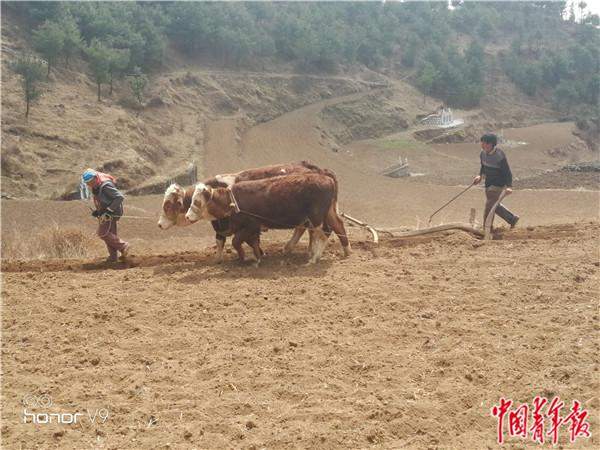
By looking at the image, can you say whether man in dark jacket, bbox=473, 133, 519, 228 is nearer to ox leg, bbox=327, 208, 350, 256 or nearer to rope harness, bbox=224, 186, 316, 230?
ox leg, bbox=327, 208, 350, 256

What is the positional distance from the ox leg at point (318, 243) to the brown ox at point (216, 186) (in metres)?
0.54

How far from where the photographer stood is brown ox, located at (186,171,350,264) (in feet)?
34.8

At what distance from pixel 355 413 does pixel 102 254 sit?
9060 mm

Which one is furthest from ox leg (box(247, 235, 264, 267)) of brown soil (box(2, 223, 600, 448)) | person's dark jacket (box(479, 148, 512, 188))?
person's dark jacket (box(479, 148, 512, 188))

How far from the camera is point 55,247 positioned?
43.7ft

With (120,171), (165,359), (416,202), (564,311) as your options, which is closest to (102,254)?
(165,359)

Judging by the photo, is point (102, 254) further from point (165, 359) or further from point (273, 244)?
point (165, 359)

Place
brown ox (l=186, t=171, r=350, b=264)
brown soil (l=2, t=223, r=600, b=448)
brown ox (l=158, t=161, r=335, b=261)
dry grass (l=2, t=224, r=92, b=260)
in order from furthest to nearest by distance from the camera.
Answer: dry grass (l=2, t=224, r=92, b=260)
brown ox (l=158, t=161, r=335, b=261)
brown ox (l=186, t=171, r=350, b=264)
brown soil (l=2, t=223, r=600, b=448)

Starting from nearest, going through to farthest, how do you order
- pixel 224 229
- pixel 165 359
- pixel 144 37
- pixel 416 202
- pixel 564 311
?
1. pixel 165 359
2. pixel 564 311
3. pixel 224 229
4. pixel 416 202
5. pixel 144 37

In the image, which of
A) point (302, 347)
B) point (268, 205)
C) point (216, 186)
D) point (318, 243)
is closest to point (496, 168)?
point (318, 243)

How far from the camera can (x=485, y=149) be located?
1214cm

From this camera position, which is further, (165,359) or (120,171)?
(120,171)

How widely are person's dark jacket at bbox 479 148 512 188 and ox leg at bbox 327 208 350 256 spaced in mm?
3495

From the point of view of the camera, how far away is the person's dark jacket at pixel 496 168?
1216 cm
